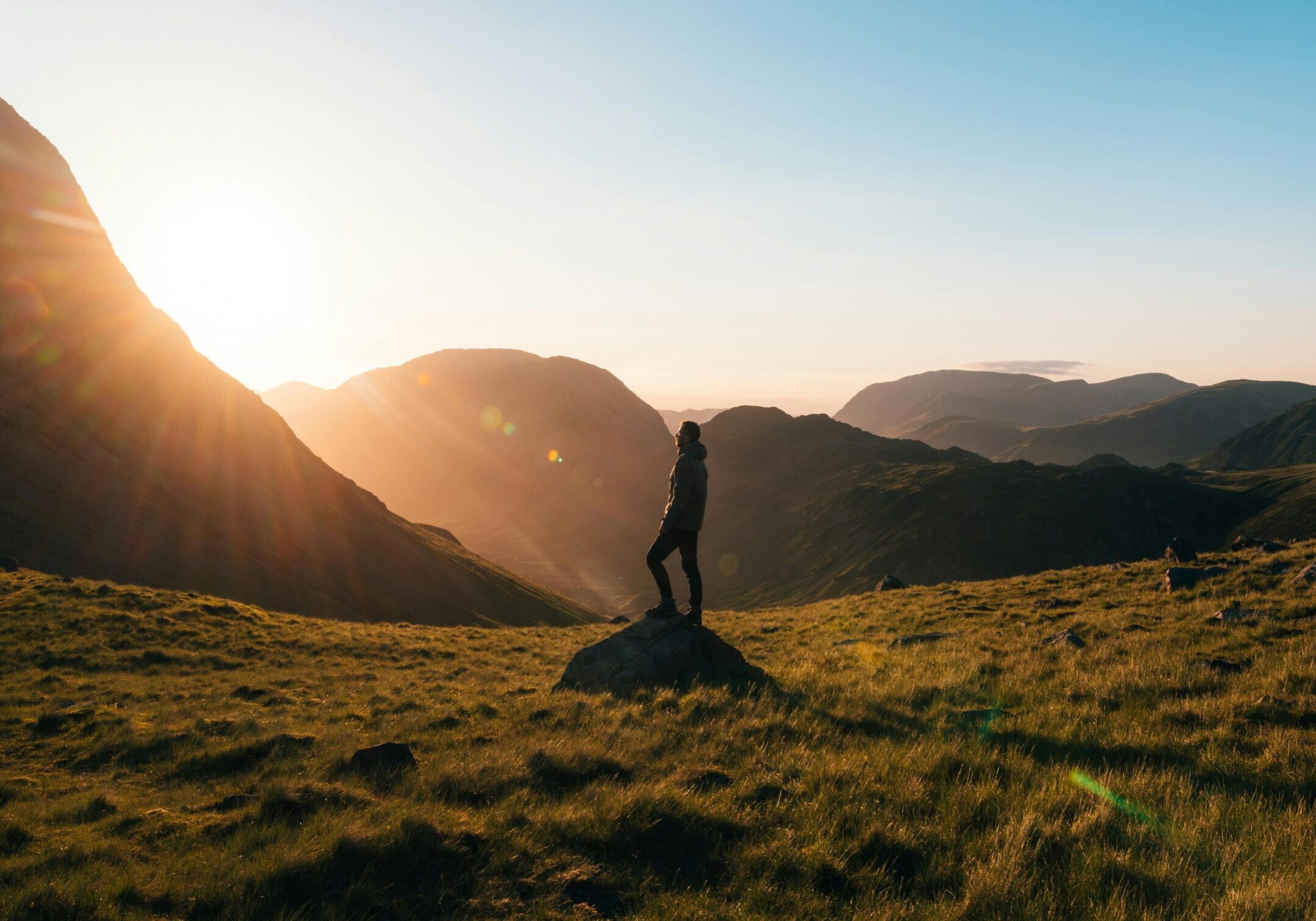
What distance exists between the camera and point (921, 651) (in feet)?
49.9

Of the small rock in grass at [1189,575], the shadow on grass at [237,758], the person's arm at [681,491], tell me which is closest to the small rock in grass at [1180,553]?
the small rock in grass at [1189,575]

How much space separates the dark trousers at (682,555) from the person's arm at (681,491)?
28 centimetres

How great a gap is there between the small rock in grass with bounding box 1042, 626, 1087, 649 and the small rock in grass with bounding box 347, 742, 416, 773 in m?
13.0

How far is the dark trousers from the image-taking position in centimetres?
1440

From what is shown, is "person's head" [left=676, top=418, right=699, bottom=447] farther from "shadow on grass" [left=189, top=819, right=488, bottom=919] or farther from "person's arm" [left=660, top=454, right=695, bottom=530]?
"shadow on grass" [left=189, top=819, right=488, bottom=919]

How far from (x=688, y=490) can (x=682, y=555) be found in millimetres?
1418

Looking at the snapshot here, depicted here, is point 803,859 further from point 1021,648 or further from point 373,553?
point 373,553

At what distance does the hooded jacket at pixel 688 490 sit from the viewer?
14258 millimetres

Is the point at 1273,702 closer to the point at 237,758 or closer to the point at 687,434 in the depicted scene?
the point at 687,434

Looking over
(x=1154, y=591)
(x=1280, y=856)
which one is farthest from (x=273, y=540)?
(x=1280, y=856)

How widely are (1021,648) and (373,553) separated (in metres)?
72.1

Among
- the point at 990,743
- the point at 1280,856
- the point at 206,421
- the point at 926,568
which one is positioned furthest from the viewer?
the point at 926,568

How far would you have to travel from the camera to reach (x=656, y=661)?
1345 centimetres

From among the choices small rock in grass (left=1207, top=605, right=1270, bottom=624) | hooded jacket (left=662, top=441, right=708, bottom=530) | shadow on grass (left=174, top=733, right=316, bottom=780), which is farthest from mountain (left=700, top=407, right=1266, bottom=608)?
shadow on grass (left=174, top=733, right=316, bottom=780)
